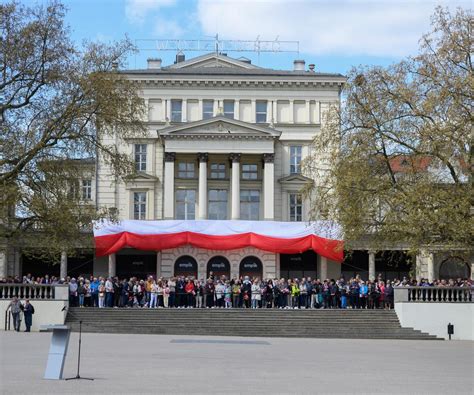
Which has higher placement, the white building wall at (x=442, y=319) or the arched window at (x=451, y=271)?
the arched window at (x=451, y=271)

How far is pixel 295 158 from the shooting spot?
69625 mm

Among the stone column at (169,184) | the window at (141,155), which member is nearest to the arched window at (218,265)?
the stone column at (169,184)

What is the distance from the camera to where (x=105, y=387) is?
1833 cm

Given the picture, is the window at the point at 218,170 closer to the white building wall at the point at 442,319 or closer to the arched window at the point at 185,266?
the arched window at the point at 185,266

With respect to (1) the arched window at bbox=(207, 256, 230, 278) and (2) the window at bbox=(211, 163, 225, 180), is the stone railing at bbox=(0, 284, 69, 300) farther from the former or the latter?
(2) the window at bbox=(211, 163, 225, 180)

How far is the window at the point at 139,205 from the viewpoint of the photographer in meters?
68.6

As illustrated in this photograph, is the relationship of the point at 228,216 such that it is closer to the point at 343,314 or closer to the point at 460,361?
the point at 343,314

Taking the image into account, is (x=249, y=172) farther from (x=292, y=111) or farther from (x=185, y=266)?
(x=185, y=266)

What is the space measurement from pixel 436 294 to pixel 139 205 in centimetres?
3074

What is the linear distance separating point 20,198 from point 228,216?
32496 mm

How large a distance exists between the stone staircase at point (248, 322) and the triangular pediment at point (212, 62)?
31.7 m

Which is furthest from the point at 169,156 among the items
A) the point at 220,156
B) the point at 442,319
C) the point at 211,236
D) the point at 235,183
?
the point at 442,319

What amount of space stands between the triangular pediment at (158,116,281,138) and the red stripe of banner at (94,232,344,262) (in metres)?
10.5

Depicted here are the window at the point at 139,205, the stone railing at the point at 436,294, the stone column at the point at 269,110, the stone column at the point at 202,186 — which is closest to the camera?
the stone railing at the point at 436,294
